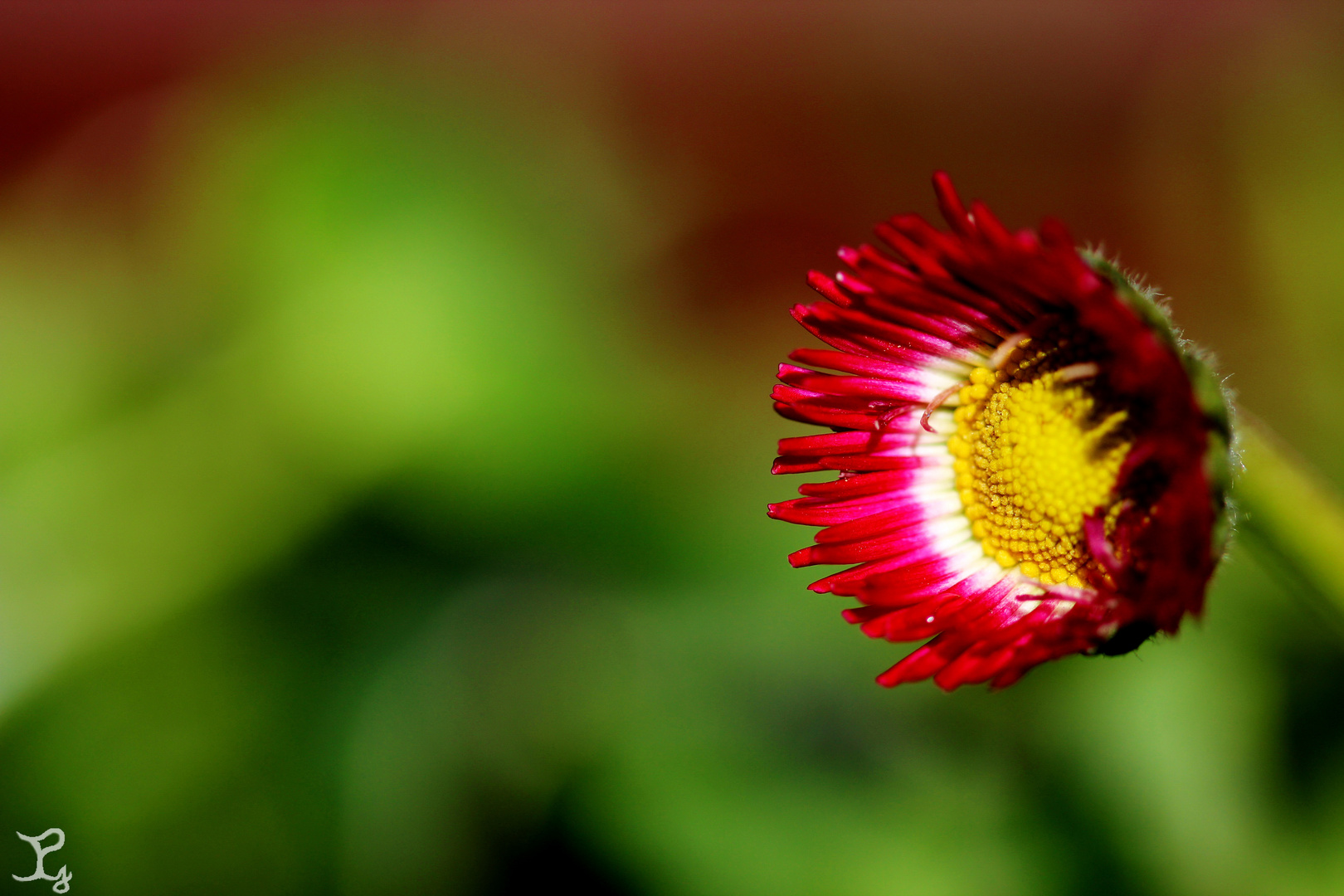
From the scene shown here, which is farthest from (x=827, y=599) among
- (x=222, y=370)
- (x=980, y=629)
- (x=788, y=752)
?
(x=222, y=370)
